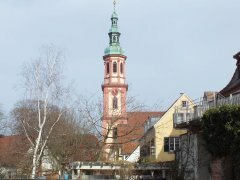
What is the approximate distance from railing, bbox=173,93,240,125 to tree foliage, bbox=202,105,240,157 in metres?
1.07

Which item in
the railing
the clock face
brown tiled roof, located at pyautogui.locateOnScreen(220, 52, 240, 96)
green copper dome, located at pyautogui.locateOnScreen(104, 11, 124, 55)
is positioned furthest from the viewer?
green copper dome, located at pyautogui.locateOnScreen(104, 11, 124, 55)

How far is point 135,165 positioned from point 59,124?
9.91m

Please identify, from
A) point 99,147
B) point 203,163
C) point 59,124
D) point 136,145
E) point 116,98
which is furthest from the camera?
point 116,98

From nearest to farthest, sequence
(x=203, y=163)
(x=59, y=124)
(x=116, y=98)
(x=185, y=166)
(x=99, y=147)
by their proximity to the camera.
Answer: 1. (x=203, y=163)
2. (x=185, y=166)
3. (x=99, y=147)
4. (x=59, y=124)
5. (x=116, y=98)

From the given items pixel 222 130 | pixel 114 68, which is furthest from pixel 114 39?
pixel 222 130

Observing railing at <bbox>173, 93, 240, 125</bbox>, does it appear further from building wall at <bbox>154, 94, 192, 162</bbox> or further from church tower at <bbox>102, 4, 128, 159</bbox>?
church tower at <bbox>102, 4, 128, 159</bbox>

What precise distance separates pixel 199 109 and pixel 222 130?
15.4 feet

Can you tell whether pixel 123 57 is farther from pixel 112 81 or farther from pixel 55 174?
pixel 55 174

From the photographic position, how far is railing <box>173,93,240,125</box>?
2434 centimetres

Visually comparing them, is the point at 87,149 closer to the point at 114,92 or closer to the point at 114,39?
the point at 114,92

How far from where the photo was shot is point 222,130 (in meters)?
23.3

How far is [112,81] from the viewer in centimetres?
9106

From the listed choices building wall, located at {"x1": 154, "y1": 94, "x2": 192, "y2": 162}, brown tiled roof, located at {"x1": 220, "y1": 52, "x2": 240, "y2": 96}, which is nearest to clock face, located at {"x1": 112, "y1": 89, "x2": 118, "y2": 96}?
building wall, located at {"x1": 154, "y1": 94, "x2": 192, "y2": 162}

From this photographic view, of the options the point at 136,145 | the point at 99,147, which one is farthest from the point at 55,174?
the point at 136,145
